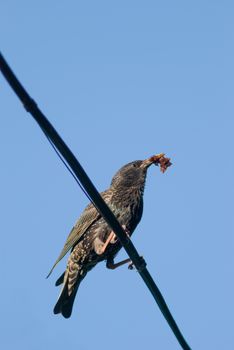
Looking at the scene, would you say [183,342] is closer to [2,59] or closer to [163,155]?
[2,59]

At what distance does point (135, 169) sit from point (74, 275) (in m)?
1.18

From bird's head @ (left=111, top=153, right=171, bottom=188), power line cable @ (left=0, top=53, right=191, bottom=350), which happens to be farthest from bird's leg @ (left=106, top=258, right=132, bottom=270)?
power line cable @ (left=0, top=53, right=191, bottom=350)

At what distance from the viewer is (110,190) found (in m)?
6.46

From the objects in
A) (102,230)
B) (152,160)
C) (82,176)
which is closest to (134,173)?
(152,160)

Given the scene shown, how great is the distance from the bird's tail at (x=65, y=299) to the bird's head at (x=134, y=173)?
1005 mm

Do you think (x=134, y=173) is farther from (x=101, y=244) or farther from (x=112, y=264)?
(x=112, y=264)

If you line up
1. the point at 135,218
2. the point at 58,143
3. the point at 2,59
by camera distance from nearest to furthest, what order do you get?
the point at 2,59, the point at 58,143, the point at 135,218

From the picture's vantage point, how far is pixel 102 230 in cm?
617

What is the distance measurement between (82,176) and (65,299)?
328 cm

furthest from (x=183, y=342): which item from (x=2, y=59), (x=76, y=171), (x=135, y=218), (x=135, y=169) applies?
(x=135, y=169)

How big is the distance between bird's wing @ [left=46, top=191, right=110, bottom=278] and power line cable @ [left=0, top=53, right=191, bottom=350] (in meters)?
2.42

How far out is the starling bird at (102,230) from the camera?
6.14m

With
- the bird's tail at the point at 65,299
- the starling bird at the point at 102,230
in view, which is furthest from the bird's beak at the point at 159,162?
the bird's tail at the point at 65,299

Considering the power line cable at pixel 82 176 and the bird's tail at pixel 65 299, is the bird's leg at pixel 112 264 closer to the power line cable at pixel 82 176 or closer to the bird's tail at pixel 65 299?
the bird's tail at pixel 65 299
